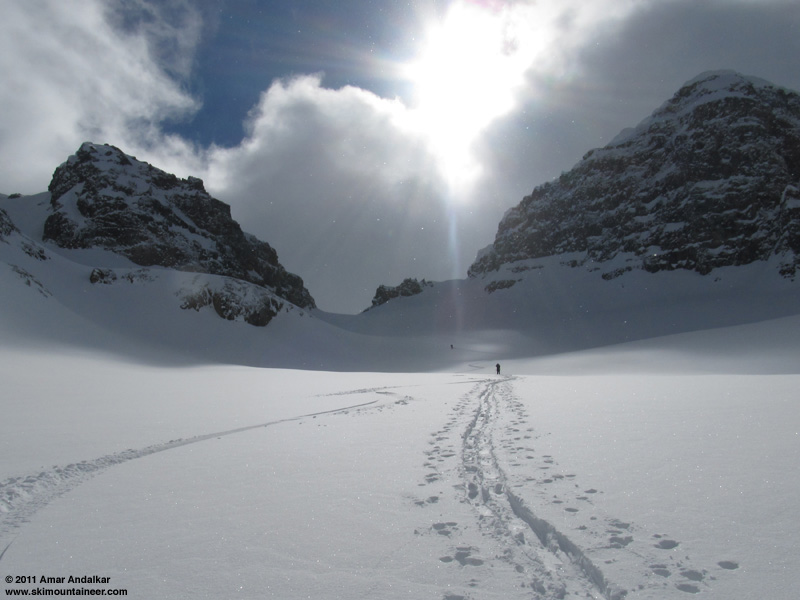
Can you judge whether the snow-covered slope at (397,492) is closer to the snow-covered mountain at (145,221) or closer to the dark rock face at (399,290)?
the snow-covered mountain at (145,221)

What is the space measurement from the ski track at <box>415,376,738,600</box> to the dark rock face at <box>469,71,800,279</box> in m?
101

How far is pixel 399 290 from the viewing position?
5418 inches

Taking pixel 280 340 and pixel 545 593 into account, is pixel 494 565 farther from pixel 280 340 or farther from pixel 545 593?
pixel 280 340

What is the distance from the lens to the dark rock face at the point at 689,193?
293ft

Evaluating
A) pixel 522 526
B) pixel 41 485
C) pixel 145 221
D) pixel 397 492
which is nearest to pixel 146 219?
pixel 145 221

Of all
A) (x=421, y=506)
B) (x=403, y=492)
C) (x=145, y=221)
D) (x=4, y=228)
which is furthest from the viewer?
(x=145, y=221)

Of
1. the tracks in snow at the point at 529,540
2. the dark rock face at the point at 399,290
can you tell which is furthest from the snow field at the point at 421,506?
the dark rock face at the point at 399,290

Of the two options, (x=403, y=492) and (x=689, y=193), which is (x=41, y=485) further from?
(x=689, y=193)

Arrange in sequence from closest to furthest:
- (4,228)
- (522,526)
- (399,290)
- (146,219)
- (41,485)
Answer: (522,526)
(41,485)
(4,228)
(146,219)
(399,290)

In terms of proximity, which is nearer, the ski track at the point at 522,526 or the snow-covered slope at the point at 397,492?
the ski track at the point at 522,526

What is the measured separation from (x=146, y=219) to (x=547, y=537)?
9595 centimetres

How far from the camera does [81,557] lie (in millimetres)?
3482

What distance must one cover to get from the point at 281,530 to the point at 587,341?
6879cm

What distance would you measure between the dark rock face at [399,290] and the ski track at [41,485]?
420ft
